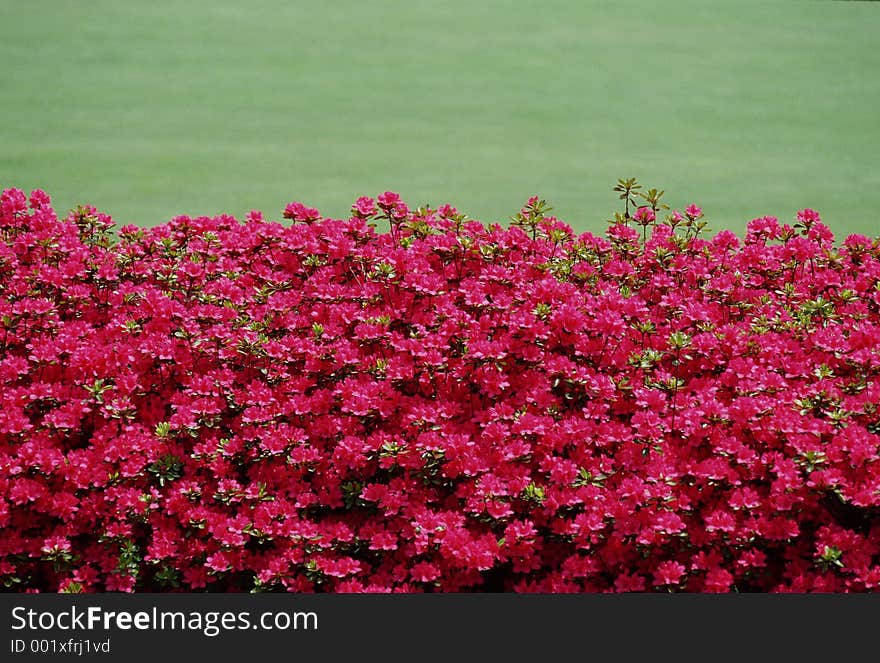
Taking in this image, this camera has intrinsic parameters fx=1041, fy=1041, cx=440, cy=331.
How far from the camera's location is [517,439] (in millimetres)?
2463

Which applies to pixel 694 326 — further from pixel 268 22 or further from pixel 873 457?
pixel 268 22

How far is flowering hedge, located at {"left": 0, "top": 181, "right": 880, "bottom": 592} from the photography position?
230 cm

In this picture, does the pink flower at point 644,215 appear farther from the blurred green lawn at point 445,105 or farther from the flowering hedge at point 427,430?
the blurred green lawn at point 445,105

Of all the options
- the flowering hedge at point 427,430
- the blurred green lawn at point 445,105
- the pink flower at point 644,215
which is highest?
the blurred green lawn at point 445,105

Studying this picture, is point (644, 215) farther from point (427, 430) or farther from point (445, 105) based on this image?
point (445, 105)

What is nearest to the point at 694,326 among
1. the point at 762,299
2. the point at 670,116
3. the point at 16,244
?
the point at 762,299

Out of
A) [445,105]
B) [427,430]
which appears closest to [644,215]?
[427,430]

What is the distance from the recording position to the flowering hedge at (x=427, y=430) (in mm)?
2305

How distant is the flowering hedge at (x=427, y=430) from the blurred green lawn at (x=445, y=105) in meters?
2.25

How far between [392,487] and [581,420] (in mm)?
477

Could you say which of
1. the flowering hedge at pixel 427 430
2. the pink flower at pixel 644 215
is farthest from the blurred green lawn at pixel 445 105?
the flowering hedge at pixel 427 430

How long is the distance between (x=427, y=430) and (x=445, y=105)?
417cm

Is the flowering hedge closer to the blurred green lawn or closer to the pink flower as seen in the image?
the pink flower

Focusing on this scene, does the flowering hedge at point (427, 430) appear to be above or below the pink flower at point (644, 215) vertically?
below
